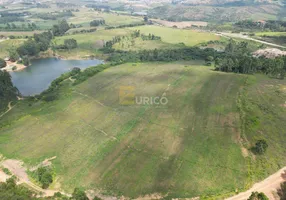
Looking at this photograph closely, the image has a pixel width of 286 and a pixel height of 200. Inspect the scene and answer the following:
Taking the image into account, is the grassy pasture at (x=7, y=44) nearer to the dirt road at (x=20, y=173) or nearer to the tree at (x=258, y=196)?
the dirt road at (x=20, y=173)

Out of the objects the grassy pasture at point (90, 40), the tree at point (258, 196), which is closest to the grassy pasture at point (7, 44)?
the grassy pasture at point (90, 40)

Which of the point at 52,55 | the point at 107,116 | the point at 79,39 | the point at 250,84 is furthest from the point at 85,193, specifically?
the point at 79,39

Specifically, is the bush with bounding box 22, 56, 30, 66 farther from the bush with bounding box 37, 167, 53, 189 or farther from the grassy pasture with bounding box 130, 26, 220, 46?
the bush with bounding box 37, 167, 53, 189

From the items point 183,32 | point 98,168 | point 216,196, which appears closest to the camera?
point 216,196

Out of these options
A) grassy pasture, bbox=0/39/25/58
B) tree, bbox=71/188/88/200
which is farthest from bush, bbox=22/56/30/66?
tree, bbox=71/188/88/200

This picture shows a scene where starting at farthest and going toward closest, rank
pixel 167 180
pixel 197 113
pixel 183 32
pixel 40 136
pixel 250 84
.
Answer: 1. pixel 183 32
2. pixel 250 84
3. pixel 197 113
4. pixel 40 136
5. pixel 167 180

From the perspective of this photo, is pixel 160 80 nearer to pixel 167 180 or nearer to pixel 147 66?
pixel 147 66

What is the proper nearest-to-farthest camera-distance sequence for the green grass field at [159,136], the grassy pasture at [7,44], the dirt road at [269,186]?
the dirt road at [269,186] < the green grass field at [159,136] < the grassy pasture at [7,44]

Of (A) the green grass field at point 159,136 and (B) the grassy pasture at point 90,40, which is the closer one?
(A) the green grass field at point 159,136
